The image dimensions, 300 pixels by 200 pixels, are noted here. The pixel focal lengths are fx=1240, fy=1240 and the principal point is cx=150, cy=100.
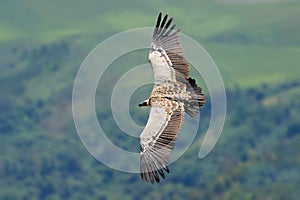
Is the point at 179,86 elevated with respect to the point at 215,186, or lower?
lower

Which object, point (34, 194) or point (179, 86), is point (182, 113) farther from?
point (34, 194)

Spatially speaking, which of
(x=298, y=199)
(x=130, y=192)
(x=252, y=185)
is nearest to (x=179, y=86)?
(x=298, y=199)

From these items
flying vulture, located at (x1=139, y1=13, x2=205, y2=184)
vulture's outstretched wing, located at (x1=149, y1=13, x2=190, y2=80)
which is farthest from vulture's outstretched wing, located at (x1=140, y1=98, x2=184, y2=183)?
vulture's outstretched wing, located at (x1=149, y1=13, x2=190, y2=80)

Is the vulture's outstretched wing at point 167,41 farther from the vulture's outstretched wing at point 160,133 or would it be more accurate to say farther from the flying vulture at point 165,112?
the vulture's outstretched wing at point 160,133

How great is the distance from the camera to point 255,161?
172500 millimetres

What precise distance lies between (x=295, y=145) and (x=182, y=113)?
164 meters

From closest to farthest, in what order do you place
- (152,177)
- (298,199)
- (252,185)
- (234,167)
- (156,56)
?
(152,177) < (156,56) < (298,199) < (252,185) < (234,167)

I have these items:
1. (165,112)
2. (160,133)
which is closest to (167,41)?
(165,112)

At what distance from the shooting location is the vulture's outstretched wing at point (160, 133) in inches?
896

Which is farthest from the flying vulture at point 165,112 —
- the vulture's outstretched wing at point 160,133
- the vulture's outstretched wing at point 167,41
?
the vulture's outstretched wing at point 167,41

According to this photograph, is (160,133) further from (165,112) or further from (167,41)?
(167,41)

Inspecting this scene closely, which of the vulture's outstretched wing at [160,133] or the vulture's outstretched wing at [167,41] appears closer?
the vulture's outstretched wing at [160,133]

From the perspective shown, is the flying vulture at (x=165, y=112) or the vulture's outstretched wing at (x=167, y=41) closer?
the flying vulture at (x=165, y=112)

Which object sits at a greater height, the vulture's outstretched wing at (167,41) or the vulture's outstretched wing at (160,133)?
the vulture's outstretched wing at (167,41)
